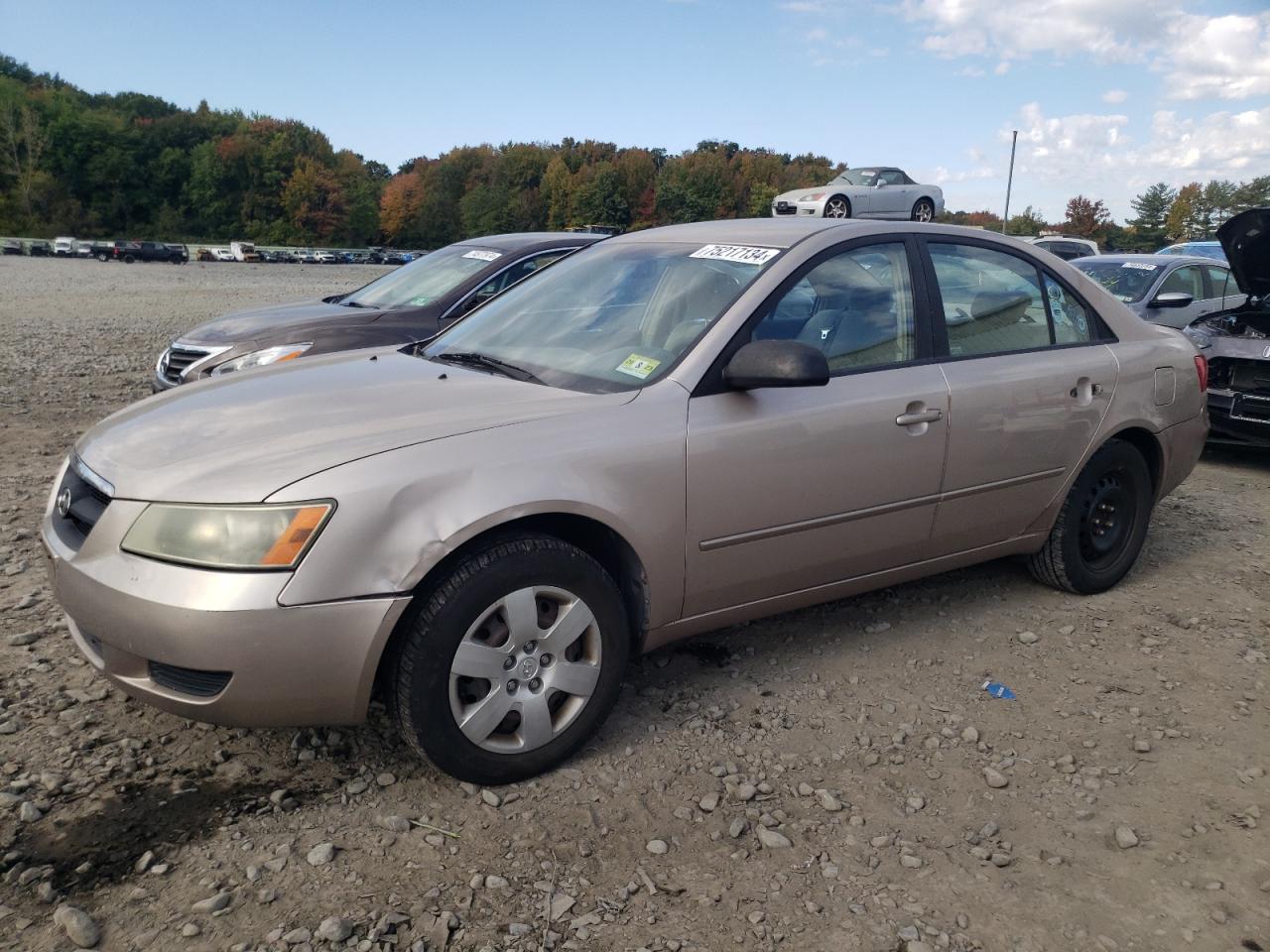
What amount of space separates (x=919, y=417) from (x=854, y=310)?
46 centimetres

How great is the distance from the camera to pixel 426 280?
24.5 feet

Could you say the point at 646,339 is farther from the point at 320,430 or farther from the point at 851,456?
the point at 320,430

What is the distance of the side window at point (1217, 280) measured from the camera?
10.3 meters

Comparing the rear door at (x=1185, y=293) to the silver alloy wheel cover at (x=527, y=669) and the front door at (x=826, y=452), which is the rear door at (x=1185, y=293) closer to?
the front door at (x=826, y=452)

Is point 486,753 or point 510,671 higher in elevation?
point 510,671

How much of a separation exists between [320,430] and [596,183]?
9607cm

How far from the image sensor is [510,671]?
2893mm

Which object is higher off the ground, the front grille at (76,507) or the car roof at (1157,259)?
the car roof at (1157,259)

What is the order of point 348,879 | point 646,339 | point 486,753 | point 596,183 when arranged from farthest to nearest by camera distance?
1. point 596,183
2. point 646,339
3. point 486,753
4. point 348,879

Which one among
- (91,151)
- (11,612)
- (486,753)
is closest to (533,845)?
(486,753)

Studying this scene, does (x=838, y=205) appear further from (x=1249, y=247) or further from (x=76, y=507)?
(x=76, y=507)

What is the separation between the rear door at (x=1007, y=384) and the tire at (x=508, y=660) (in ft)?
5.16

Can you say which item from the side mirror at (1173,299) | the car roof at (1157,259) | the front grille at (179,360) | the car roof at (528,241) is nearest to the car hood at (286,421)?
the front grille at (179,360)

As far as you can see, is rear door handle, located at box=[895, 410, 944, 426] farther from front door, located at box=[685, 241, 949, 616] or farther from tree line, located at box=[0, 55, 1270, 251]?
tree line, located at box=[0, 55, 1270, 251]
